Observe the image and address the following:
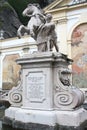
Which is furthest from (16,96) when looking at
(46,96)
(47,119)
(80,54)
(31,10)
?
(80,54)

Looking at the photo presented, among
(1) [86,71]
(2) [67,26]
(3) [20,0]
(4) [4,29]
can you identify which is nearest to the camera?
(1) [86,71]

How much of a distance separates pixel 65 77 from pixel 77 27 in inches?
516

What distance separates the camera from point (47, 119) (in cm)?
636

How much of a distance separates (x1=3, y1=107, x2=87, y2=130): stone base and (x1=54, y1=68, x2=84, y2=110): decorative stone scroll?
180 mm

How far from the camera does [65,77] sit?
7.06m

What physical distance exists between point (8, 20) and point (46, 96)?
1100 inches

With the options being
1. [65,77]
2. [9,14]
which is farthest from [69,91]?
[9,14]

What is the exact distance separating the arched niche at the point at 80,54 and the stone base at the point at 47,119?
11.9 m

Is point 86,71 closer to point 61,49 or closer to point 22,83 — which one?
point 61,49

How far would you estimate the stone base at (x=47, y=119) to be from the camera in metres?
6.25

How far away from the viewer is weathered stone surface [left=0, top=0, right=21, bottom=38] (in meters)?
31.5

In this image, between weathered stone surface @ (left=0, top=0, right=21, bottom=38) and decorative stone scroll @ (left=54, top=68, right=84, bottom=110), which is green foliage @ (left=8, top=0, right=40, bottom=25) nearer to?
weathered stone surface @ (left=0, top=0, right=21, bottom=38)

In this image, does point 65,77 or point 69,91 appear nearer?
point 69,91

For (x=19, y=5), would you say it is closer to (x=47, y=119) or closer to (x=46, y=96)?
(x=46, y=96)
